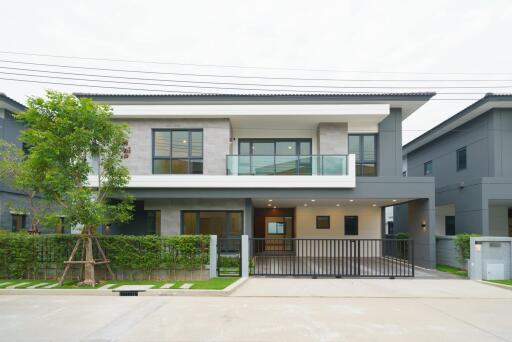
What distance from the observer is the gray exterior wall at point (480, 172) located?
1738 centimetres

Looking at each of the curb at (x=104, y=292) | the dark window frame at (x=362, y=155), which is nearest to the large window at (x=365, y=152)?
the dark window frame at (x=362, y=155)

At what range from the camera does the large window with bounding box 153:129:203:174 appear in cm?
1761

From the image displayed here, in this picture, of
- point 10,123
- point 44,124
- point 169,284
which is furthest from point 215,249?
point 10,123

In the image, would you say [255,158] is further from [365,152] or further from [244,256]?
[365,152]

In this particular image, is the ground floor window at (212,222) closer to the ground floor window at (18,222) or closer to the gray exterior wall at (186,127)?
the gray exterior wall at (186,127)

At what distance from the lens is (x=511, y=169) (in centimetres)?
1847

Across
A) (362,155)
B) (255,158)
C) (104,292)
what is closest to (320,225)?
(362,155)

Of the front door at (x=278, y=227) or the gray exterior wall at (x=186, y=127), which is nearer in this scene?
the gray exterior wall at (x=186, y=127)

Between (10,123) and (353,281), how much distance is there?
18.4 meters

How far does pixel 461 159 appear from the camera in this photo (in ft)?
71.1

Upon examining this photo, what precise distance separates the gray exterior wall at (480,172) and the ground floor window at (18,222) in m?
22.4

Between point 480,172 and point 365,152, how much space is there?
20.0 feet

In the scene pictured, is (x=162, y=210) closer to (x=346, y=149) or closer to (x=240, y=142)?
(x=240, y=142)

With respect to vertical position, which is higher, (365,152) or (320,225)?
(365,152)
